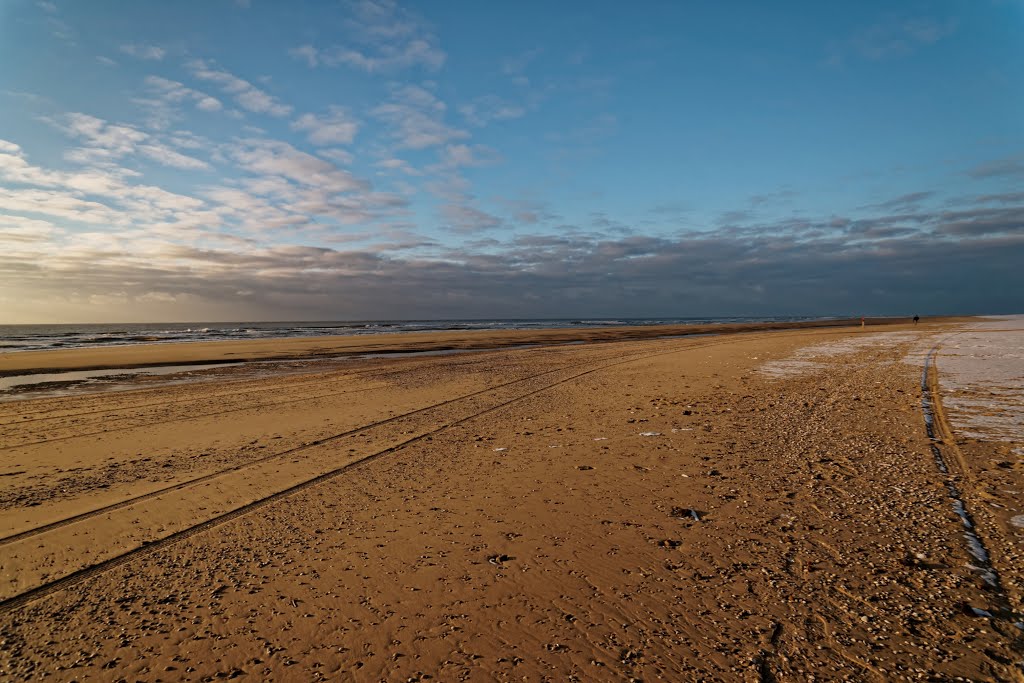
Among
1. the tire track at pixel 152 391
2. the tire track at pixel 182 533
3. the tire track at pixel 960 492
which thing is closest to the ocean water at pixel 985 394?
the tire track at pixel 960 492

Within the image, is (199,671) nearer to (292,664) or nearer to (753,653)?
(292,664)

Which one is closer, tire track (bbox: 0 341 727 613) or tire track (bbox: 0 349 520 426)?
tire track (bbox: 0 341 727 613)

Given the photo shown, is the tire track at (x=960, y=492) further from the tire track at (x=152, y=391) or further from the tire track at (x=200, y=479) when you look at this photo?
the tire track at (x=152, y=391)

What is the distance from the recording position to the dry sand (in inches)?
135

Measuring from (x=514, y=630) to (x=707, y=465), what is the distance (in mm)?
4634

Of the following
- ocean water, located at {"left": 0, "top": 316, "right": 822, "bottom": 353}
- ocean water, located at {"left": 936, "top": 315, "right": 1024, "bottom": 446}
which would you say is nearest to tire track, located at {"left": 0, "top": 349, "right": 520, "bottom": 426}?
ocean water, located at {"left": 936, "top": 315, "right": 1024, "bottom": 446}

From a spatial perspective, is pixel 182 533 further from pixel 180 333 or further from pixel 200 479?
pixel 180 333

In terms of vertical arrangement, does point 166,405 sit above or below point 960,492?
below

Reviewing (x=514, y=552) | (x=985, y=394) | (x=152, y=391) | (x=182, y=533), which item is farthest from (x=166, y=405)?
(x=985, y=394)

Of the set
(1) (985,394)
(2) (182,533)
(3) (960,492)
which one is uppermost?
(1) (985,394)

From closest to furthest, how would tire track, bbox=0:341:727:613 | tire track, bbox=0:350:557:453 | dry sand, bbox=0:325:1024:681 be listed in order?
dry sand, bbox=0:325:1024:681 < tire track, bbox=0:341:727:613 < tire track, bbox=0:350:557:453

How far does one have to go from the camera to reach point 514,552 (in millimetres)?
4895

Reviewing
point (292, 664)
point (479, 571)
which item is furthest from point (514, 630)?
point (292, 664)

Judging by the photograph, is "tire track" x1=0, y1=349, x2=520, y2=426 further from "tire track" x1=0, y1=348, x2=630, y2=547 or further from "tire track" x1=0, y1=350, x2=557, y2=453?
"tire track" x1=0, y1=348, x2=630, y2=547
